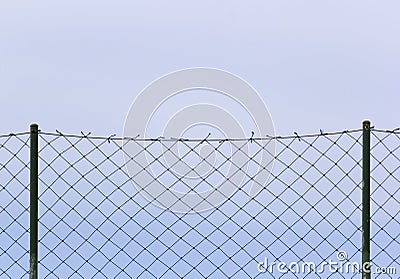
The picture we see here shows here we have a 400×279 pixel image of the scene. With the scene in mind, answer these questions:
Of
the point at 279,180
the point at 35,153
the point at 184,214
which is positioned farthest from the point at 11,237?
the point at 279,180

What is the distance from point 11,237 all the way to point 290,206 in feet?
6.86

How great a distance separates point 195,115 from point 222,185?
58 cm

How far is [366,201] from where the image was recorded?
164 inches

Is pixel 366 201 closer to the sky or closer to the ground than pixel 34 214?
closer to the sky

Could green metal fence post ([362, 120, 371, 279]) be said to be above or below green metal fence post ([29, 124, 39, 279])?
above

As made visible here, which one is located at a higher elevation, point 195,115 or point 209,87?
point 209,87

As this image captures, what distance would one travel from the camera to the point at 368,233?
4.20 metres

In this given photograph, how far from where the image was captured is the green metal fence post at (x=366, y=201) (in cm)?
418

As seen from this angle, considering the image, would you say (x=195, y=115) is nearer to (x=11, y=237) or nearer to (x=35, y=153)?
(x=35, y=153)

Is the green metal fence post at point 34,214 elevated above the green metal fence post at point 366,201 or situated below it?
below

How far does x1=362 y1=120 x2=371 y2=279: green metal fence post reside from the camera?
4.18m

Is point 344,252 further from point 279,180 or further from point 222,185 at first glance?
point 222,185

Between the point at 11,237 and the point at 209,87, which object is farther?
the point at 209,87

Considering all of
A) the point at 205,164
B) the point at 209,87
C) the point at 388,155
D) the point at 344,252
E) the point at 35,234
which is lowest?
the point at 35,234
